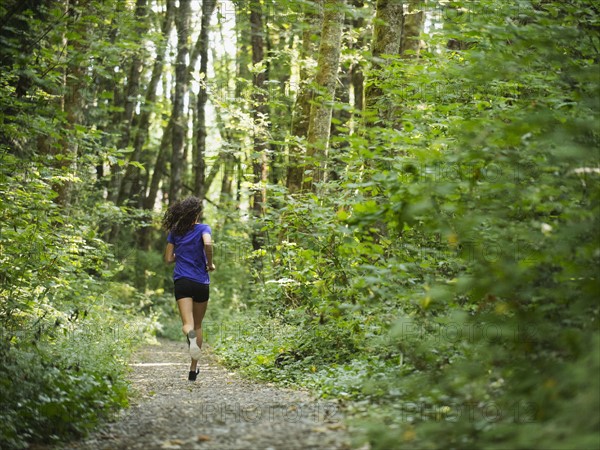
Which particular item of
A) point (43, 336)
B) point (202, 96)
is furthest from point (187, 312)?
point (202, 96)

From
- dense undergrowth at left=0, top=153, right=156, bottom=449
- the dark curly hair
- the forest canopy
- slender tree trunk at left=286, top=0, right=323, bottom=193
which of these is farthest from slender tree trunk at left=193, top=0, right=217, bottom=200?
the dark curly hair

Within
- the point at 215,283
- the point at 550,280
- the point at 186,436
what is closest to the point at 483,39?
the point at 550,280

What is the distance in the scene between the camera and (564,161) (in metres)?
4.87

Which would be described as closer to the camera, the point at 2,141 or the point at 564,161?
the point at 564,161

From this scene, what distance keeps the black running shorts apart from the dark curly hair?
77 cm

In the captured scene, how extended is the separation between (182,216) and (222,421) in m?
4.14

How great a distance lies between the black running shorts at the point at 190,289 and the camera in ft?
30.6

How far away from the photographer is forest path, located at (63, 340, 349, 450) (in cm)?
511

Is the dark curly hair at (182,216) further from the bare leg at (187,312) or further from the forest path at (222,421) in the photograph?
the forest path at (222,421)

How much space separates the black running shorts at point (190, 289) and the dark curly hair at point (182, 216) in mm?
772

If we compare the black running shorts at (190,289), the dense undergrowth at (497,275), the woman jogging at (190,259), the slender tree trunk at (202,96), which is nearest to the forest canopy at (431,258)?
the dense undergrowth at (497,275)

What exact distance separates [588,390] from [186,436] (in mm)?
3367

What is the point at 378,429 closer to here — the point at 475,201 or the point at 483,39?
the point at 475,201

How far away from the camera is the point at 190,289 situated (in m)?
9.34
